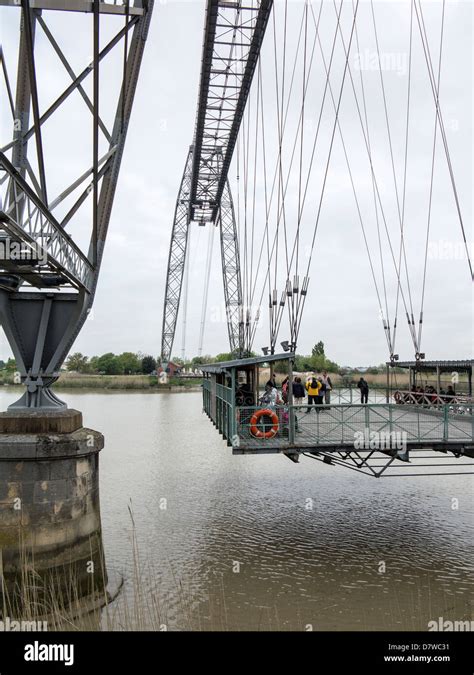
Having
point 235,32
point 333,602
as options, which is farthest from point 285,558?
point 235,32

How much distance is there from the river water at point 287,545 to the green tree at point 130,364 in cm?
8319

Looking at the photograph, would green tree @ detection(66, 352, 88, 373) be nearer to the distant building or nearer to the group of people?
the distant building

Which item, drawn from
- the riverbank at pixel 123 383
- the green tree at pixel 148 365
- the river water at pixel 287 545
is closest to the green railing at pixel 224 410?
the river water at pixel 287 545

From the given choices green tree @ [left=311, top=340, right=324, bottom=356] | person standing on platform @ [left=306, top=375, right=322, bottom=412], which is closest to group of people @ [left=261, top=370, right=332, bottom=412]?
person standing on platform @ [left=306, top=375, right=322, bottom=412]

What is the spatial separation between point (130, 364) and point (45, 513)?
10159 cm

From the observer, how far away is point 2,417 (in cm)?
959

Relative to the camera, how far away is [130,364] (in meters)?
109

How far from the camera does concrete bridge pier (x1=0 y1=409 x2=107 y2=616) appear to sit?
29.1 ft

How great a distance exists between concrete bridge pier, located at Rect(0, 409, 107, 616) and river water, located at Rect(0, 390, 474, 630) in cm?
132

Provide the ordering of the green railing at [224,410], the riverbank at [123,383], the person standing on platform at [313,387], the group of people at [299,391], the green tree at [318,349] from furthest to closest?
the green tree at [318,349] < the riverbank at [123,383] < the person standing on platform at [313,387] < the group of people at [299,391] < the green railing at [224,410]

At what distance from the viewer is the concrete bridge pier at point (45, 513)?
29.1 ft

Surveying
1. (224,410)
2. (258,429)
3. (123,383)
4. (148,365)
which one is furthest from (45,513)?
(148,365)

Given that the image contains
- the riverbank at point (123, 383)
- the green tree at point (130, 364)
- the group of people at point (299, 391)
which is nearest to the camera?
the group of people at point (299, 391)

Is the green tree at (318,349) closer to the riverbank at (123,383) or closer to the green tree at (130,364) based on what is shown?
the riverbank at (123,383)
